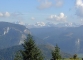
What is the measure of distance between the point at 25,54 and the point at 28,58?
100cm

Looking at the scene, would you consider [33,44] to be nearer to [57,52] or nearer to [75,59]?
[75,59]

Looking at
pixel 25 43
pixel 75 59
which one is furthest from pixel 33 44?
pixel 75 59

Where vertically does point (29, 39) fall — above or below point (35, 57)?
above

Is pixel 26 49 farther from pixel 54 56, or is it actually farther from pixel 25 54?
pixel 54 56

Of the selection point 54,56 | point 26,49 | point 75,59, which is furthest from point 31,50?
point 54,56

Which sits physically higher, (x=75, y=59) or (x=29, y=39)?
(x=29, y=39)

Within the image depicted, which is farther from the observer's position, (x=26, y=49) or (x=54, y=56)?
(x=54, y=56)

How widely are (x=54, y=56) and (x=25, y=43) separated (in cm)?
2059

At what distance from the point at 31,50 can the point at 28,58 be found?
168cm

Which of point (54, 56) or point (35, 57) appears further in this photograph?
point (54, 56)

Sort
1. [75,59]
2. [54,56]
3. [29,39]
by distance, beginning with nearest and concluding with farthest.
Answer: [75,59] < [29,39] < [54,56]

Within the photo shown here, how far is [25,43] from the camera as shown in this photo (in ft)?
165

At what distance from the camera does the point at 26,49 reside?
48375mm

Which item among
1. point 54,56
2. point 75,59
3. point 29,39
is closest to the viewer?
point 75,59
